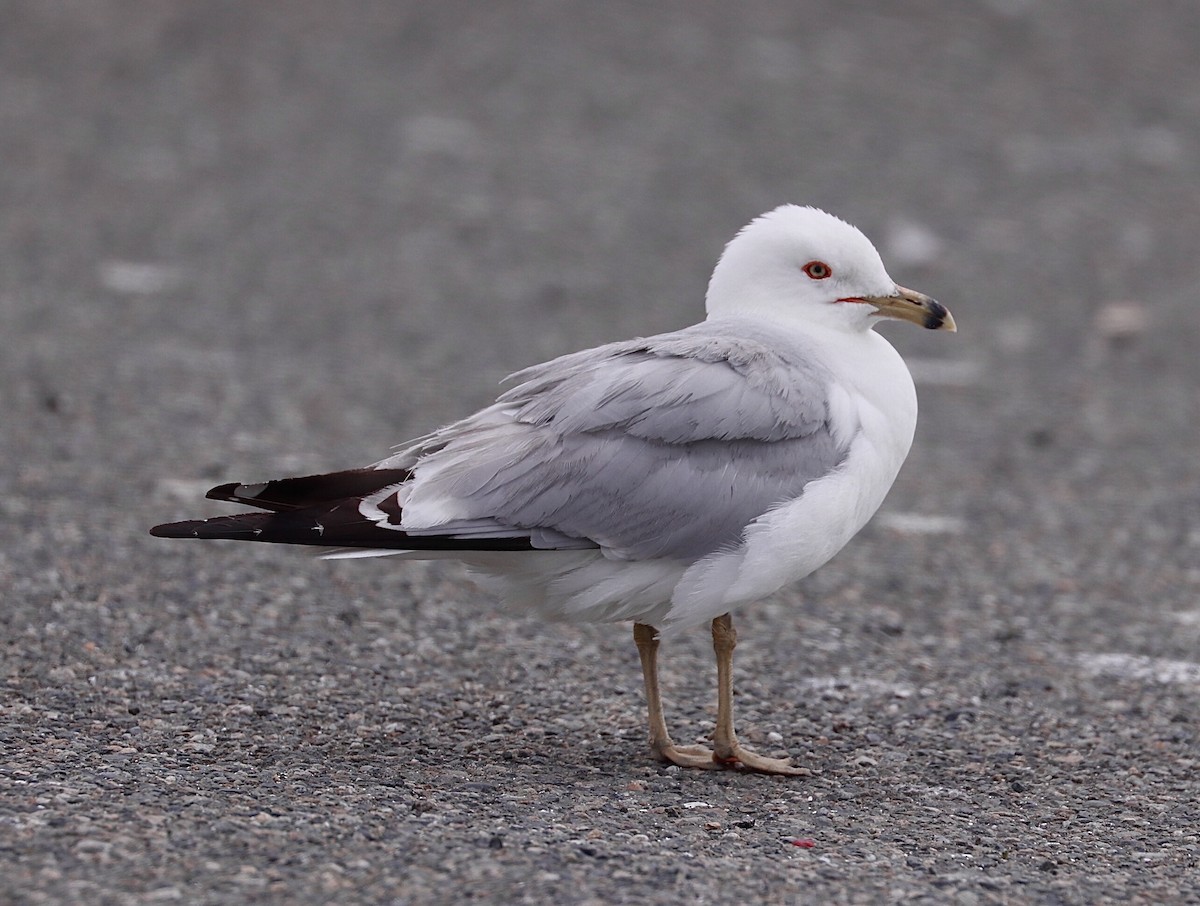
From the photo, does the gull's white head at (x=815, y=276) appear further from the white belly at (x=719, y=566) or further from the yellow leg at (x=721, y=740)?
the yellow leg at (x=721, y=740)

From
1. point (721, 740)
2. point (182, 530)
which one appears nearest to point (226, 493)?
point (182, 530)

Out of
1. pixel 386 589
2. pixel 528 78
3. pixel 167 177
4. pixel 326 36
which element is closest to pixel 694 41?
pixel 528 78

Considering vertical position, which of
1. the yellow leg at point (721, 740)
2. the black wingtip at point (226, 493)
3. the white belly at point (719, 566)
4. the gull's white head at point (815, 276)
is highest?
the gull's white head at point (815, 276)

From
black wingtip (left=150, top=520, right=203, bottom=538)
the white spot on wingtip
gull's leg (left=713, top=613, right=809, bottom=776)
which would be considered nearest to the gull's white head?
gull's leg (left=713, top=613, right=809, bottom=776)

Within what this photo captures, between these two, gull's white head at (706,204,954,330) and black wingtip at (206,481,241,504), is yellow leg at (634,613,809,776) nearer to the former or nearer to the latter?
gull's white head at (706,204,954,330)

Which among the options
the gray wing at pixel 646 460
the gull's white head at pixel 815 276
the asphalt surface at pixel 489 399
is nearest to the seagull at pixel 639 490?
the gray wing at pixel 646 460

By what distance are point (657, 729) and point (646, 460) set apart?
0.79 metres

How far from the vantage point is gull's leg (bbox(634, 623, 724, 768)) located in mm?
4543

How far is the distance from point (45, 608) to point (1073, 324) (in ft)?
22.5

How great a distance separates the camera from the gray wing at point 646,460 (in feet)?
13.8

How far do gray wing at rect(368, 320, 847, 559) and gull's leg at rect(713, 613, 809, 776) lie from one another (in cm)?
41

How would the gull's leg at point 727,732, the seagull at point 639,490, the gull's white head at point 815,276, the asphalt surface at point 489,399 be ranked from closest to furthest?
the asphalt surface at point 489,399, the seagull at point 639,490, the gull's leg at point 727,732, the gull's white head at point 815,276

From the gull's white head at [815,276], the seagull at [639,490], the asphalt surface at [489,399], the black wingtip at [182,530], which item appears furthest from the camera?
the gull's white head at [815,276]

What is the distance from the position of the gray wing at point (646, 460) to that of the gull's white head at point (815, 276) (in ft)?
1.10
